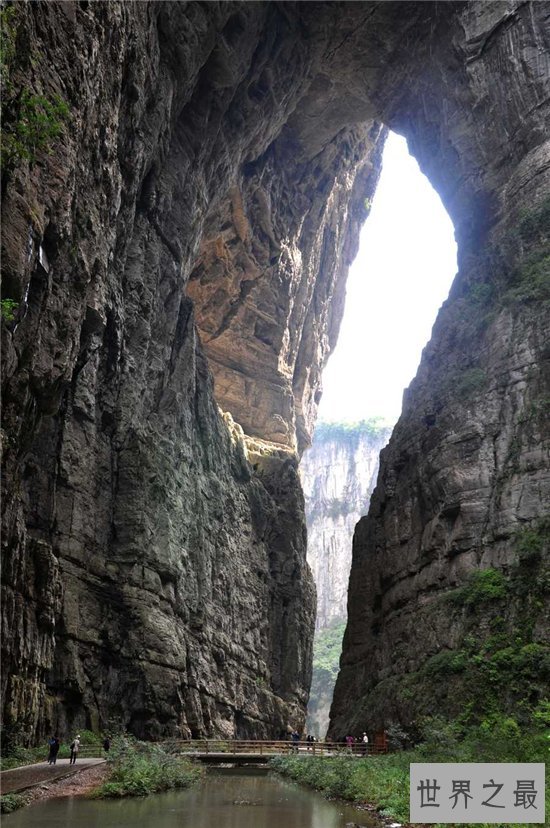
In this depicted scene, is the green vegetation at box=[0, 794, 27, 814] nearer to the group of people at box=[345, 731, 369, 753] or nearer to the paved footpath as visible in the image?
the paved footpath

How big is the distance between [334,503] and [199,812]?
335 feet

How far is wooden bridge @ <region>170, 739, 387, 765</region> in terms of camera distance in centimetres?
2477

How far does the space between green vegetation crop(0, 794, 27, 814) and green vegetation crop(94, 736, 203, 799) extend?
2492 mm

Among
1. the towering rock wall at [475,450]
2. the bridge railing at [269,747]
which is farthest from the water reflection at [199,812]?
the bridge railing at [269,747]

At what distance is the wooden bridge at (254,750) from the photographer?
24.8m

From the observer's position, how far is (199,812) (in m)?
12.6

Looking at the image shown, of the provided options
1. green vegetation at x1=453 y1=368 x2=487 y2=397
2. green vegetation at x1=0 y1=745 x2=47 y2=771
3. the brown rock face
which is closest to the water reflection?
green vegetation at x1=0 y1=745 x2=47 y2=771

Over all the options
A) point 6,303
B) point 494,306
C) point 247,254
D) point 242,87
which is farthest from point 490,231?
point 6,303

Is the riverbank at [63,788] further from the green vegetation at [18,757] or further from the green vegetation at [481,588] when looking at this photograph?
the green vegetation at [481,588]

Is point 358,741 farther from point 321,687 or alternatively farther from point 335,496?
point 335,496

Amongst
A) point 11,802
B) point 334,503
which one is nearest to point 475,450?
point 11,802

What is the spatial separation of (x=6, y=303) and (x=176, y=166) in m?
24.3

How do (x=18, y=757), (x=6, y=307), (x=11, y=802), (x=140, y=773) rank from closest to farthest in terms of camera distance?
(x=11, y=802)
(x=6, y=307)
(x=140, y=773)
(x=18, y=757)

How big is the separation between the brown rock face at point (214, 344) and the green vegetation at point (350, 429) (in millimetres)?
71605
